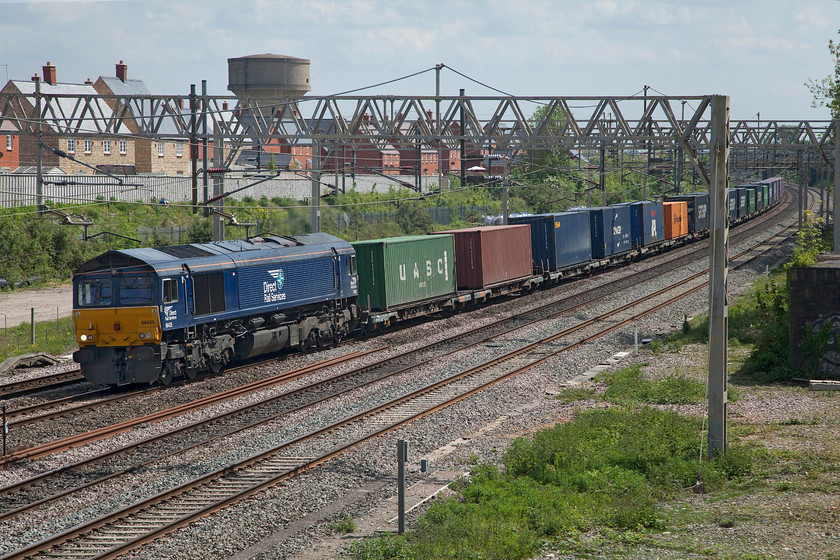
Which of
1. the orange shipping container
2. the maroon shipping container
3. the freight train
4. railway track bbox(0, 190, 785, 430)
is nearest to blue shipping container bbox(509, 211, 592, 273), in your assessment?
the freight train

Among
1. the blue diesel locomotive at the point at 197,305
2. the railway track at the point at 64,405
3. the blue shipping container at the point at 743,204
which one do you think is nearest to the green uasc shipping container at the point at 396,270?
the blue diesel locomotive at the point at 197,305

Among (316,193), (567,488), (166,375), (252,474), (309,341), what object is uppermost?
(316,193)

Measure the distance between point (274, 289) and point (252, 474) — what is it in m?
10.9

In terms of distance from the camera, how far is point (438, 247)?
32.9 m

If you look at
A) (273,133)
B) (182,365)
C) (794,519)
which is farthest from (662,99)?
(794,519)

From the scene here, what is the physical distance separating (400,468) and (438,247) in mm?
20996

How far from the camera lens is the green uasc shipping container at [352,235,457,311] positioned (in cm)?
2966

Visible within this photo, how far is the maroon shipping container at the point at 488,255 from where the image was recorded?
3488 cm

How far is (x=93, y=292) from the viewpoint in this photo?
21641 mm

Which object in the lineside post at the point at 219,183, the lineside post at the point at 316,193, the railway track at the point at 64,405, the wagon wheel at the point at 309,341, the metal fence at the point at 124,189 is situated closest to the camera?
the railway track at the point at 64,405

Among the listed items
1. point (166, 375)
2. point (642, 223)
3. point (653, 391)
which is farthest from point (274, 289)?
point (642, 223)

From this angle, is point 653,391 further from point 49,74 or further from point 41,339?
point 49,74

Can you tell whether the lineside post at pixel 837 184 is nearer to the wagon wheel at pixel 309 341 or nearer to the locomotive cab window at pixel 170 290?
the wagon wheel at pixel 309 341

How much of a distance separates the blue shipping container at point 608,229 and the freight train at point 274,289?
3.74 meters
